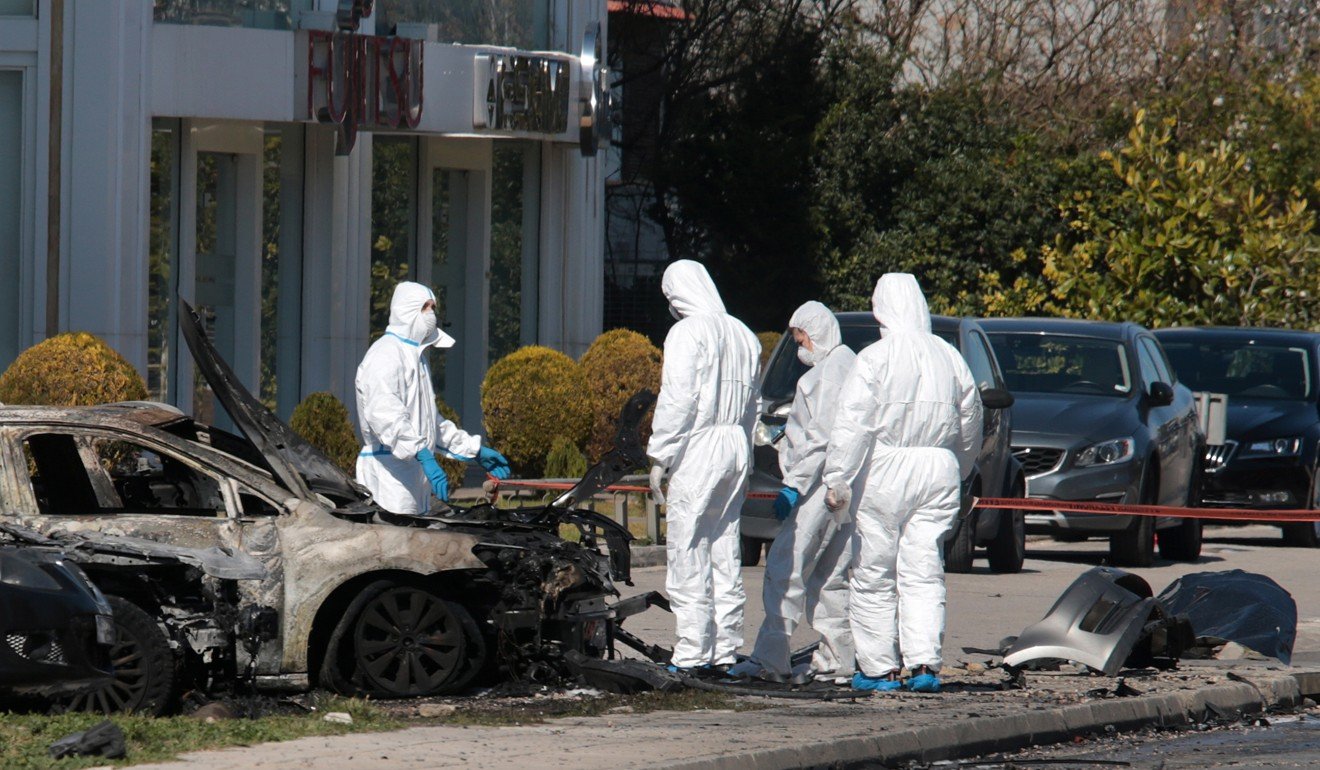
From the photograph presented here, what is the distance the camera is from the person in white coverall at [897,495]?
9.56 metres

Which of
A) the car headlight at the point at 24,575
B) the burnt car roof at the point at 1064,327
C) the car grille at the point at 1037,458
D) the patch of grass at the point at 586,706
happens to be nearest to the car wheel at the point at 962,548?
the car grille at the point at 1037,458

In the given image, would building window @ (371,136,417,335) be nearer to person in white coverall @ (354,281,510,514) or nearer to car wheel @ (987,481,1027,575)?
car wheel @ (987,481,1027,575)

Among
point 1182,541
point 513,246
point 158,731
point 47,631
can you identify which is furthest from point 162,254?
point 158,731

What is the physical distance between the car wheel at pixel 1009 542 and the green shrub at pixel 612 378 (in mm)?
6696

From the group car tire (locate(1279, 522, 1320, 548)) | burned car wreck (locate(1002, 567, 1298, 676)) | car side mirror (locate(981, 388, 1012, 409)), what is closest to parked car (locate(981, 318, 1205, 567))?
car side mirror (locate(981, 388, 1012, 409))

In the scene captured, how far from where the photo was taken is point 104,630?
7.97 metres

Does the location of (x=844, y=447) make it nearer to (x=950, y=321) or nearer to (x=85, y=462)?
(x=85, y=462)

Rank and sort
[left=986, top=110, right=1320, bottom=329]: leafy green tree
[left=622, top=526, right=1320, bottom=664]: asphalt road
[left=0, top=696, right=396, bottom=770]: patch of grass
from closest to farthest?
1. [left=0, top=696, right=396, bottom=770]: patch of grass
2. [left=622, top=526, right=1320, bottom=664]: asphalt road
3. [left=986, top=110, right=1320, bottom=329]: leafy green tree

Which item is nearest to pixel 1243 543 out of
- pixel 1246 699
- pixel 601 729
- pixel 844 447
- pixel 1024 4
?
pixel 1246 699

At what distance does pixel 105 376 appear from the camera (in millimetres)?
16547

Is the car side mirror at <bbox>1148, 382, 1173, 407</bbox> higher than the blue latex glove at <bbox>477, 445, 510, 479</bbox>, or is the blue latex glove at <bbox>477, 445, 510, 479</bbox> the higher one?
the car side mirror at <bbox>1148, 382, 1173, 407</bbox>

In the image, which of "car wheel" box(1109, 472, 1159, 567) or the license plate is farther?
"car wheel" box(1109, 472, 1159, 567)

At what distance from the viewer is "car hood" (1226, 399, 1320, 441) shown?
19000 millimetres

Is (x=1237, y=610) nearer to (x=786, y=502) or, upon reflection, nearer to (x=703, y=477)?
(x=786, y=502)
